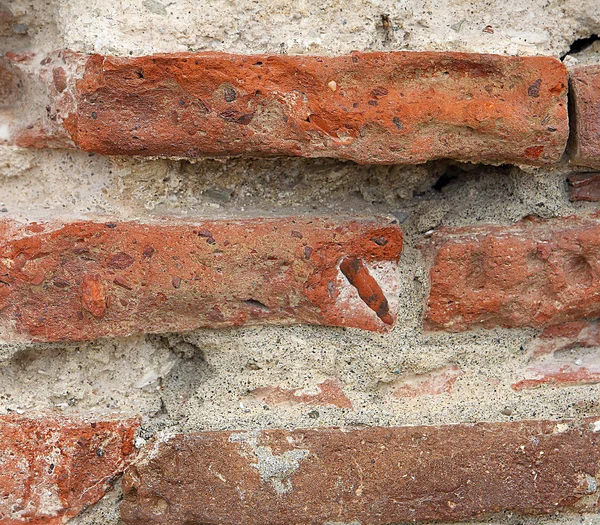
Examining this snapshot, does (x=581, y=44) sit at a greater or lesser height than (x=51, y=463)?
greater

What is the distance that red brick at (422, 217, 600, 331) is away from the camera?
673 mm

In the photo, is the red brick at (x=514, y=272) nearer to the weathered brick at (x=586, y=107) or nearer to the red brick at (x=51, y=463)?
the weathered brick at (x=586, y=107)

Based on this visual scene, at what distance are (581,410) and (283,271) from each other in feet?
1.06

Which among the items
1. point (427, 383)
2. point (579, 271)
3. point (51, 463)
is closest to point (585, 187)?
point (579, 271)

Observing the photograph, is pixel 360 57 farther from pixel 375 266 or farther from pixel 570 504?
pixel 570 504

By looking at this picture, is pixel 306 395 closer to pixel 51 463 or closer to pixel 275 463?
pixel 275 463

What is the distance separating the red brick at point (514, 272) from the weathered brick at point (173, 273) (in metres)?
0.07

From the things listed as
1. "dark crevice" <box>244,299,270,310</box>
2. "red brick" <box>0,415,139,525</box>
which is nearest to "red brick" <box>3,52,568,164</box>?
"dark crevice" <box>244,299,270,310</box>

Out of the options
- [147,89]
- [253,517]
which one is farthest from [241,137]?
[253,517]

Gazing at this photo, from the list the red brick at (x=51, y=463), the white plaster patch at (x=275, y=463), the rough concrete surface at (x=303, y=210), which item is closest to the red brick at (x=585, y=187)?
the rough concrete surface at (x=303, y=210)

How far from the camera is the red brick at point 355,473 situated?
2.23 ft

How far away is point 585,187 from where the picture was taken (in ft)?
2.28

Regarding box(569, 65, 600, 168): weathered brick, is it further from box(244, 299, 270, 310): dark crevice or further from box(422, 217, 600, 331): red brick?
Result: box(244, 299, 270, 310): dark crevice

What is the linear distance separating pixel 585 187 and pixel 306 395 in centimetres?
33
